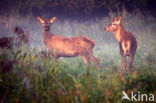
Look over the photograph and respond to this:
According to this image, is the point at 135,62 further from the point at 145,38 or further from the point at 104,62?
the point at 145,38

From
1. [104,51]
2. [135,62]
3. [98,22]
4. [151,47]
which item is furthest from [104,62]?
[98,22]

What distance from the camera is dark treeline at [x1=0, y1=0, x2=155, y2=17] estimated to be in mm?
10312

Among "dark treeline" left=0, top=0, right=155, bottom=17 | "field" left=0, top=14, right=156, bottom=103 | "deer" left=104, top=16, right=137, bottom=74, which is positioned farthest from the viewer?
"dark treeline" left=0, top=0, right=155, bottom=17

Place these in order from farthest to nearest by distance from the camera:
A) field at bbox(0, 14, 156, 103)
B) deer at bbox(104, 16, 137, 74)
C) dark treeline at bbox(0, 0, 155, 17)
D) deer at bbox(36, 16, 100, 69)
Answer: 1. dark treeline at bbox(0, 0, 155, 17)
2. deer at bbox(36, 16, 100, 69)
3. deer at bbox(104, 16, 137, 74)
4. field at bbox(0, 14, 156, 103)

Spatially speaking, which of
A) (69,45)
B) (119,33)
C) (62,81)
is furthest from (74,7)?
A: (62,81)

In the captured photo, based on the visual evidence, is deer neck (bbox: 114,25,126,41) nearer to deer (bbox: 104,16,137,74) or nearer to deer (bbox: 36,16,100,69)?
deer (bbox: 104,16,137,74)

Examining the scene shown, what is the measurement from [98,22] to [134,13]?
1438mm

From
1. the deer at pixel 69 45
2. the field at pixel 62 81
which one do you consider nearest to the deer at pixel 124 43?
the field at pixel 62 81

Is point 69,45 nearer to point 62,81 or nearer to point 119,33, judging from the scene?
point 119,33

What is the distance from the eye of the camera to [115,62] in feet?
25.4

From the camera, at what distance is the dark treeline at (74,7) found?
1031cm

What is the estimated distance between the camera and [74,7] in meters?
10.6

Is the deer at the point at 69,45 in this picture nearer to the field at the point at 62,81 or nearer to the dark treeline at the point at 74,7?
the field at the point at 62,81

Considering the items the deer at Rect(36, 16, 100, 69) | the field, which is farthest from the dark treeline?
the deer at Rect(36, 16, 100, 69)
